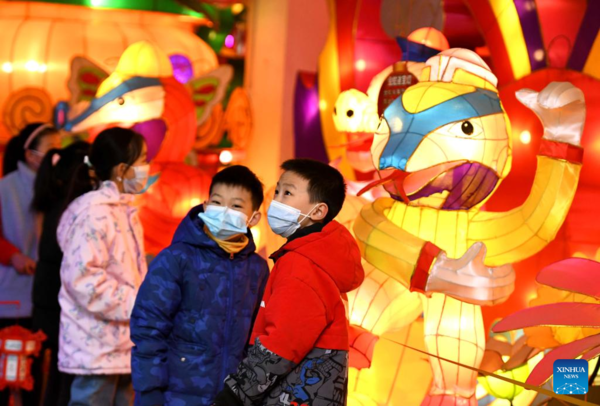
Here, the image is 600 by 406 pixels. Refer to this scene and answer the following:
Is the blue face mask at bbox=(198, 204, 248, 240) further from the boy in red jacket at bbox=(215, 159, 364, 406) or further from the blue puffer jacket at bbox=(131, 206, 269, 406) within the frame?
the boy in red jacket at bbox=(215, 159, 364, 406)

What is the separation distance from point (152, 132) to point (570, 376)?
255cm

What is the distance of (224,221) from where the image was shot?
7.90ft

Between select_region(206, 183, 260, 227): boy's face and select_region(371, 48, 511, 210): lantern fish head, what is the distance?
0.44m

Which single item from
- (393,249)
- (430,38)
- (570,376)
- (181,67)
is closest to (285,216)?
(393,249)

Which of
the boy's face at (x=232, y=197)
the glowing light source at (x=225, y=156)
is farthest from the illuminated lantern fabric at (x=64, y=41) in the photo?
the boy's face at (x=232, y=197)

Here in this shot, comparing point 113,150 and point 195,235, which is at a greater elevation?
point 113,150

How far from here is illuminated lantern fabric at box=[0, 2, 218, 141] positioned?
4.89 metres

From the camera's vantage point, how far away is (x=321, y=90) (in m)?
3.94

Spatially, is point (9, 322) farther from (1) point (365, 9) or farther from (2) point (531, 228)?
(2) point (531, 228)

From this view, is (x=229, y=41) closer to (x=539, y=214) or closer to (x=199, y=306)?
(x=539, y=214)

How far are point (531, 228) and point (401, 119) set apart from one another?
0.49m

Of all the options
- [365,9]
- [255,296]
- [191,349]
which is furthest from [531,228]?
[365,9]

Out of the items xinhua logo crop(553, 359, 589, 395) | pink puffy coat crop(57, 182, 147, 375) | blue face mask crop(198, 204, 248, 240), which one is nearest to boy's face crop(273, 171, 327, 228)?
blue face mask crop(198, 204, 248, 240)

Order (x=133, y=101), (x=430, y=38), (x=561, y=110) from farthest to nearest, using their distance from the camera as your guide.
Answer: (x=133, y=101)
(x=430, y=38)
(x=561, y=110)
